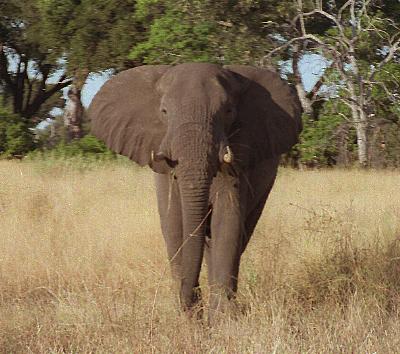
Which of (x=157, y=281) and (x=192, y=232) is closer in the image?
(x=192, y=232)

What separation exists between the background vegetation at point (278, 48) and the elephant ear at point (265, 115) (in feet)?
46.5

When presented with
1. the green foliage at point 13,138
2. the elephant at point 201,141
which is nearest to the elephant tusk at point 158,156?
the elephant at point 201,141

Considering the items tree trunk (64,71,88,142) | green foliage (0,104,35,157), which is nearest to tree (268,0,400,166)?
green foliage (0,104,35,157)

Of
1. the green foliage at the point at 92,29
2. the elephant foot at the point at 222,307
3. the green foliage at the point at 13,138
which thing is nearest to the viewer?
the elephant foot at the point at 222,307

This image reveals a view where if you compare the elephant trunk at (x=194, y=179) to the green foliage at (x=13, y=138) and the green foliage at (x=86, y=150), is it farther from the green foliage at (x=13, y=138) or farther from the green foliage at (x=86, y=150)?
the green foliage at (x=13, y=138)

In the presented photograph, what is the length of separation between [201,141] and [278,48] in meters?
15.7

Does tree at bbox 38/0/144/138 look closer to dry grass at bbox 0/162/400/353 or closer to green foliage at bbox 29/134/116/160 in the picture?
green foliage at bbox 29/134/116/160

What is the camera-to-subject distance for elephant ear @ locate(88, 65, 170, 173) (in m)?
5.72

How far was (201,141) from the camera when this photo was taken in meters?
5.13

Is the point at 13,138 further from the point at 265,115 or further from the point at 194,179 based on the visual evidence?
the point at 194,179

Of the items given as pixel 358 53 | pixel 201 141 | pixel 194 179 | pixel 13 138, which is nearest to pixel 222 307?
pixel 194 179

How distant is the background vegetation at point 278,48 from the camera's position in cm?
2069

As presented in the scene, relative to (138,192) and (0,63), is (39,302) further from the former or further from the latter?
(0,63)

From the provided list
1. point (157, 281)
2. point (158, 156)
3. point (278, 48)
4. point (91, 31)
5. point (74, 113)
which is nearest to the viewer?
point (158, 156)
